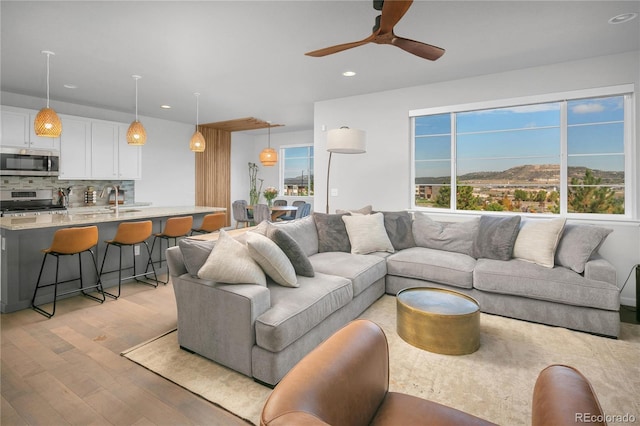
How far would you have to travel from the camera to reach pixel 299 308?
2.21 metres

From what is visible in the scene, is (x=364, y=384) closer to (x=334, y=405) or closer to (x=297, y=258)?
(x=334, y=405)

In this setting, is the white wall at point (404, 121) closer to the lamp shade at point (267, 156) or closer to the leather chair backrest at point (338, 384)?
the lamp shade at point (267, 156)

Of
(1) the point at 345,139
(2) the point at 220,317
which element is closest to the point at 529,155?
(1) the point at 345,139

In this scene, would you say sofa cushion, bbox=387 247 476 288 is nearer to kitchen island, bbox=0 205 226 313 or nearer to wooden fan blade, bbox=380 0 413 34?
wooden fan blade, bbox=380 0 413 34

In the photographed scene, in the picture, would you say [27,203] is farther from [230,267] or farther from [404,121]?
[404,121]

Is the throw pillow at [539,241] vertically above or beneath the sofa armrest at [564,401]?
above

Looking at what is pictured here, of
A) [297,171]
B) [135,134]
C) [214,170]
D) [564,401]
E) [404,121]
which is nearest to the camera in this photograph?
[564,401]

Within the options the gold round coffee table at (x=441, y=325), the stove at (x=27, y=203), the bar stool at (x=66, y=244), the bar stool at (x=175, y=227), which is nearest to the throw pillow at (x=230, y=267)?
the gold round coffee table at (x=441, y=325)

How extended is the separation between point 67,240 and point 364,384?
336 cm

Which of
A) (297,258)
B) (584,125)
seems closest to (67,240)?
(297,258)

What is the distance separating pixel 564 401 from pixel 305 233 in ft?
10.1

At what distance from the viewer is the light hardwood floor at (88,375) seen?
1.80 meters

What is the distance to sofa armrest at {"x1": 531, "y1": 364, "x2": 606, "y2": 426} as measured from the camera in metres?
0.73

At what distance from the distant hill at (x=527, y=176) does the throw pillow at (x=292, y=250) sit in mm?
2921
